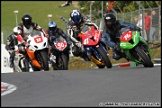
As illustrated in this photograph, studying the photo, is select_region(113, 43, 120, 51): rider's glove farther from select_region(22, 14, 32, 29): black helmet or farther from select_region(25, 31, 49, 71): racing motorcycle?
select_region(22, 14, 32, 29): black helmet

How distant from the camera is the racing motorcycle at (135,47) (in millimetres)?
11078

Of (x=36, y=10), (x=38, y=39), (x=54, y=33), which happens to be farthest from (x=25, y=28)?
(x=36, y=10)

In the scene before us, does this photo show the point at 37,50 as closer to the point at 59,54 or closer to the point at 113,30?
the point at 59,54

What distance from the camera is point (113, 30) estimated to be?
40.1 ft

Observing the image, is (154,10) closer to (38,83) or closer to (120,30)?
(120,30)

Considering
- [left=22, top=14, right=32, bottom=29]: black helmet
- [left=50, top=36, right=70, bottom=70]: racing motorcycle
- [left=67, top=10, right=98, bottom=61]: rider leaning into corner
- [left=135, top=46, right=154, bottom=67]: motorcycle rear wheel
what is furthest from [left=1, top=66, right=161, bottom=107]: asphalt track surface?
[left=22, top=14, right=32, bottom=29]: black helmet

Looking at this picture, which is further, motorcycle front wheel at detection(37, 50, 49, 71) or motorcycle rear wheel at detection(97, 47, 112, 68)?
motorcycle front wheel at detection(37, 50, 49, 71)

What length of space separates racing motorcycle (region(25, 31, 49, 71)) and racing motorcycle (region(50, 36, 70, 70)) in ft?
1.09

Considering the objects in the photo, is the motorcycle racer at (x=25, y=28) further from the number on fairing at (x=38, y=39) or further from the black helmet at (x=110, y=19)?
the black helmet at (x=110, y=19)

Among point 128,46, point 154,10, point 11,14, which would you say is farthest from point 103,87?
point 11,14

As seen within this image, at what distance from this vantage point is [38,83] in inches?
330

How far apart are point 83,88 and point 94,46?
4683mm

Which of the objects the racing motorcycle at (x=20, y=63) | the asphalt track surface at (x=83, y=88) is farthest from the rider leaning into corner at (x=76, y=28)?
the asphalt track surface at (x=83, y=88)

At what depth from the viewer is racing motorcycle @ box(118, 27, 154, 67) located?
36.3 ft
